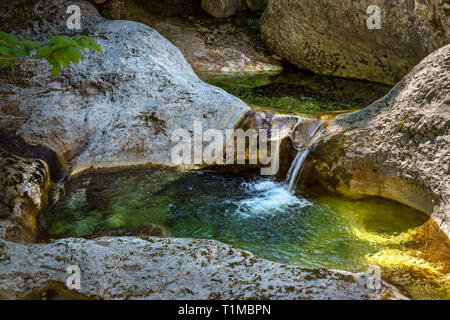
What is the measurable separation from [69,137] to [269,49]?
751 cm

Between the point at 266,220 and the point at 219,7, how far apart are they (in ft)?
30.1

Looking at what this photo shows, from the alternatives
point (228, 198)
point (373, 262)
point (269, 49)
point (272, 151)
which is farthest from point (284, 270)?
point (269, 49)

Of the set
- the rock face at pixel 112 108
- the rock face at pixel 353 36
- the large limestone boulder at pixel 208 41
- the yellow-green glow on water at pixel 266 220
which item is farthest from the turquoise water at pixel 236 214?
the large limestone boulder at pixel 208 41

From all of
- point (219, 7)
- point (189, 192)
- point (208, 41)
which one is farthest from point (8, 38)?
point (219, 7)

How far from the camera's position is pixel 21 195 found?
458 cm

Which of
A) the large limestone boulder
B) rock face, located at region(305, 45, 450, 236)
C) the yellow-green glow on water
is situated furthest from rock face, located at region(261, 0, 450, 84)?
the yellow-green glow on water

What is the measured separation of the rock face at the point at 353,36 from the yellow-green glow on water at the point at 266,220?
17.3ft

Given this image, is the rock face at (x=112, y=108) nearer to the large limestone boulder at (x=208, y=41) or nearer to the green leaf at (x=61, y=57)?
the green leaf at (x=61, y=57)

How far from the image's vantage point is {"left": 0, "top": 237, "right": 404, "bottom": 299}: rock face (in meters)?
3.01

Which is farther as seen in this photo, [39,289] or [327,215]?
[327,215]

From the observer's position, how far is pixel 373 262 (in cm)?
398

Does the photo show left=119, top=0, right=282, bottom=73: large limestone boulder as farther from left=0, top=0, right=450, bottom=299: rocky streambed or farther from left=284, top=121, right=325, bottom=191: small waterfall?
left=284, top=121, right=325, bottom=191: small waterfall

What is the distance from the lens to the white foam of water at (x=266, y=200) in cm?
516
